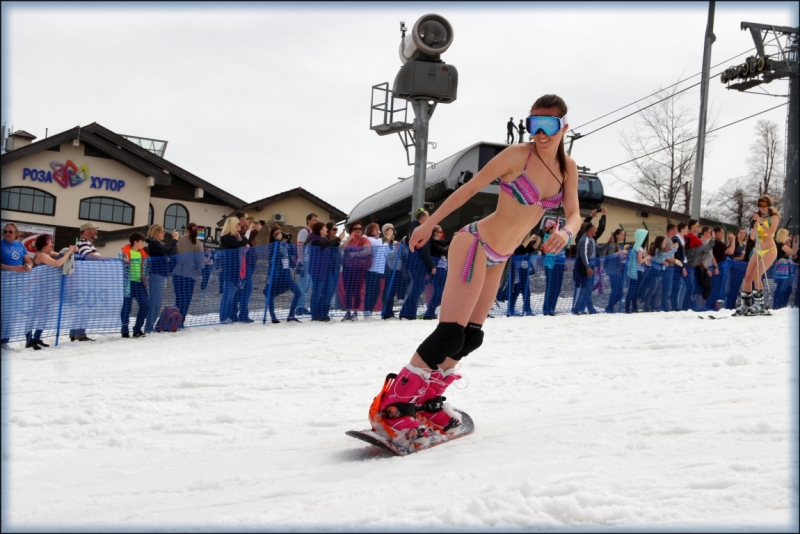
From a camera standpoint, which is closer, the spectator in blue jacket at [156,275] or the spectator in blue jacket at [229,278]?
the spectator in blue jacket at [156,275]

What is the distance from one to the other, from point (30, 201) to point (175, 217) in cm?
645

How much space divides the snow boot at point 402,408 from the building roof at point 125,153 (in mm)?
31659

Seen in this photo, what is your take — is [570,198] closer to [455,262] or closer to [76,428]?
[455,262]

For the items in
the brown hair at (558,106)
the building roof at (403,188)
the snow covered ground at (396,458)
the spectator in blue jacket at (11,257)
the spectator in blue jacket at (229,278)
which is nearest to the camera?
the snow covered ground at (396,458)

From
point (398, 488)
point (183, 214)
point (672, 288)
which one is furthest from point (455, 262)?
point (183, 214)

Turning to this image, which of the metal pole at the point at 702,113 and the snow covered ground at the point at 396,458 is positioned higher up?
the metal pole at the point at 702,113

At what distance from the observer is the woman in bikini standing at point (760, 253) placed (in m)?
12.0

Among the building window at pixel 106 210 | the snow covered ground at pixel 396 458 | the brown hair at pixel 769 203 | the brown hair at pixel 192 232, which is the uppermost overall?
the building window at pixel 106 210

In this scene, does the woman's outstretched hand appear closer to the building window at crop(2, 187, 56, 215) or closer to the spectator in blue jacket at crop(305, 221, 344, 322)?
the spectator in blue jacket at crop(305, 221, 344, 322)

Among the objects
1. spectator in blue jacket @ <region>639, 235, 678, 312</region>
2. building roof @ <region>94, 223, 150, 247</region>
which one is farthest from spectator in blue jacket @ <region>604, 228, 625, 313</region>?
building roof @ <region>94, 223, 150, 247</region>

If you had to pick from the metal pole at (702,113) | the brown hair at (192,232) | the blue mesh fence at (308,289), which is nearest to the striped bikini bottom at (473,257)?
the blue mesh fence at (308,289)

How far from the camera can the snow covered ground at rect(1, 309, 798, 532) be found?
341 centimetres

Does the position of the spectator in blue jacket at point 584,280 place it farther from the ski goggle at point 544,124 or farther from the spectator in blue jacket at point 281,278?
the ski goggle at point 544,124

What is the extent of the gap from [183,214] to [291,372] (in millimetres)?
31288
